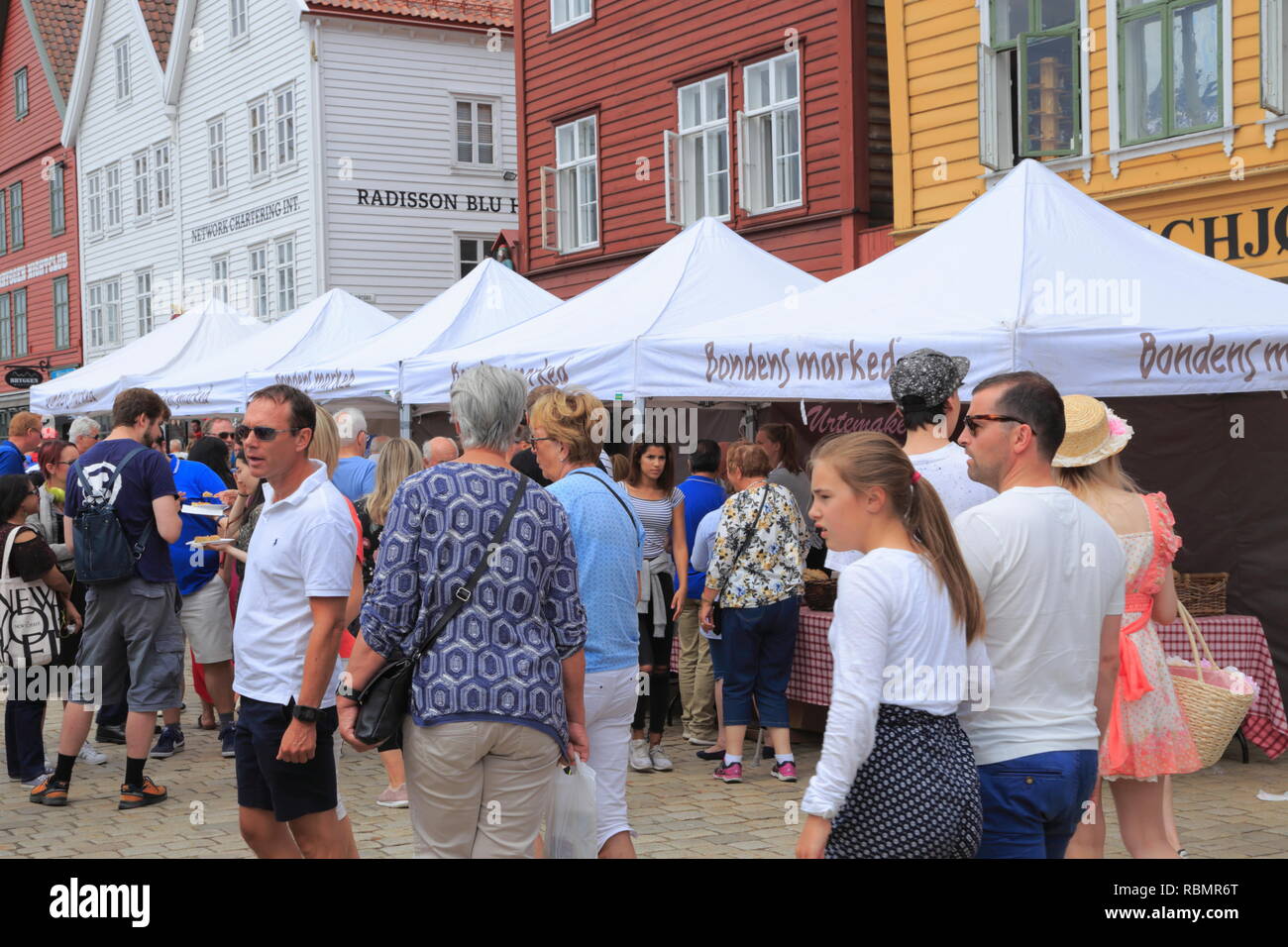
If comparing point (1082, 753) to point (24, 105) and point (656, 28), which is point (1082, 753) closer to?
point (656, 28)

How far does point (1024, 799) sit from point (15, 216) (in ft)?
136

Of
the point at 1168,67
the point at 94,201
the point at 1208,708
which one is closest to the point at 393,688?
the point at 1208,708

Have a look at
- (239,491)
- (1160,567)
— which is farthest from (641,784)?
(1160,567)

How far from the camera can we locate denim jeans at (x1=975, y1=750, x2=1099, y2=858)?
3115mm

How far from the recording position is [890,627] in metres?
A: 2.91

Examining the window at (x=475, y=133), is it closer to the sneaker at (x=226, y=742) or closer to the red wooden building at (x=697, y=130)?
the red wooden building at (x=697, y=130)

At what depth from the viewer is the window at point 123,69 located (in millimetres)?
32438

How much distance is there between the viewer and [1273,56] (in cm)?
1023

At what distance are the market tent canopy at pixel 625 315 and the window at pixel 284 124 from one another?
52.1ft

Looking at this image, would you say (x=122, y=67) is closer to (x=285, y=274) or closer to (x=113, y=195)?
(x=113, y=195)

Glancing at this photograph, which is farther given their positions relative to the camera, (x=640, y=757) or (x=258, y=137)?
(x=258, y=137)

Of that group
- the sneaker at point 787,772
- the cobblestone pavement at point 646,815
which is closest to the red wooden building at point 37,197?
the cobblestone pavement at point 646,815

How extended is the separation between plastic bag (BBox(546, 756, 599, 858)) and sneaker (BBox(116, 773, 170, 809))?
384 centimetres
